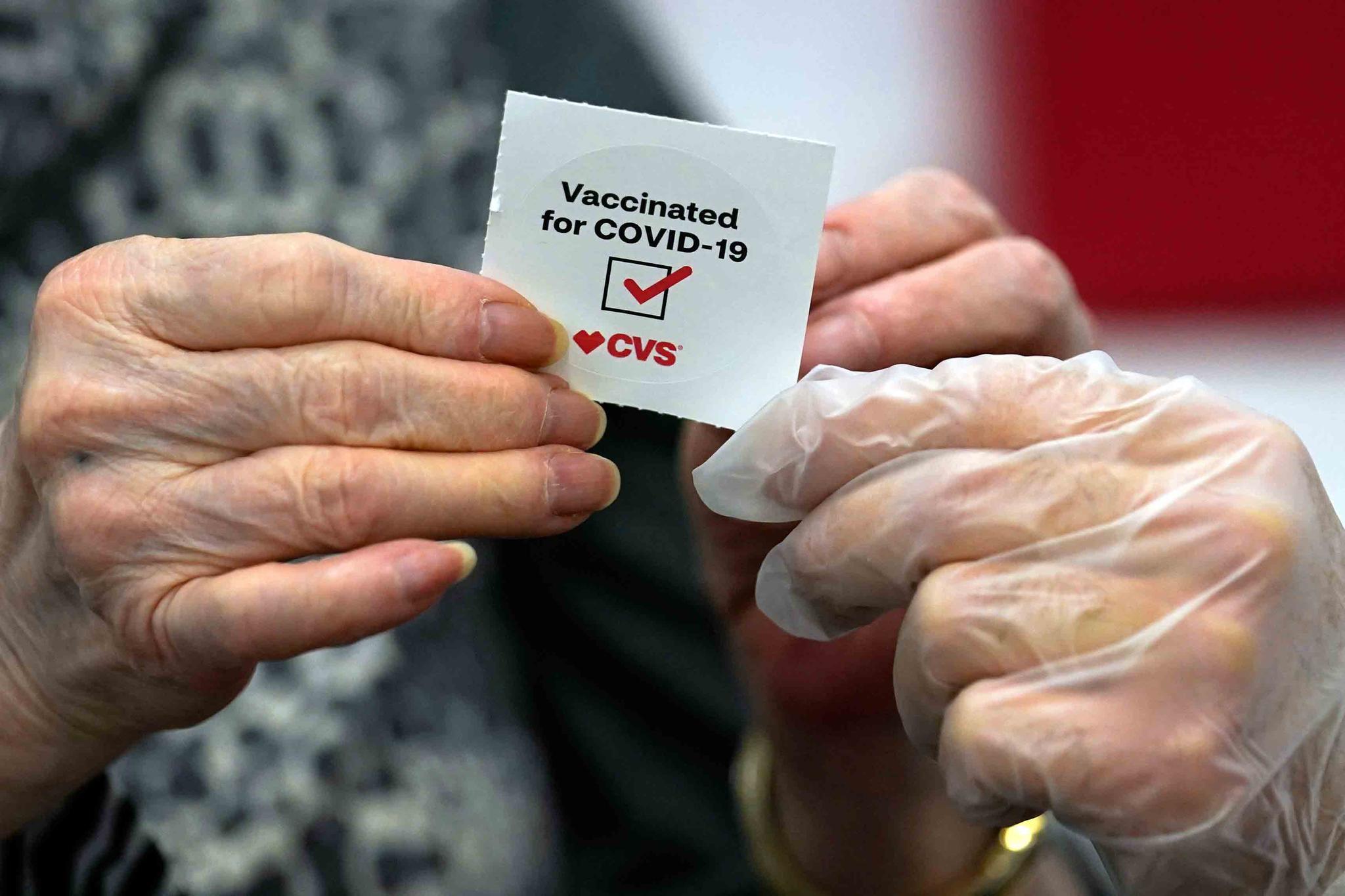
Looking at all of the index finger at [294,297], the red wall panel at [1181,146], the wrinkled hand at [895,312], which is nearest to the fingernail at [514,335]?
the index finger at [294,297]

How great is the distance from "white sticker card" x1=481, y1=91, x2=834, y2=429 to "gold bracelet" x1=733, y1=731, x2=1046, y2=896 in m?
0.54

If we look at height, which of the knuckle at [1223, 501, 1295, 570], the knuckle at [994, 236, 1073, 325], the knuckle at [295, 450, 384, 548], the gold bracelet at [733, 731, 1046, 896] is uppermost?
the knuckle at [994, 236, 1073, 325]

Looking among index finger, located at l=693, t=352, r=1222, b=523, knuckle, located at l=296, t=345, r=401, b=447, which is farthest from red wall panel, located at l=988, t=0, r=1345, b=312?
knuckle, located at l=296, t=345, r=401, b=447

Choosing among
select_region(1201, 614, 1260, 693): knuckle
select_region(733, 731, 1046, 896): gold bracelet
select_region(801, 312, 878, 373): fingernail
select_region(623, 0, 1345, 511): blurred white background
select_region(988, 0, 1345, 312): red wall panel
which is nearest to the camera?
select_region(1201, 614, 1260, 693): knuckle

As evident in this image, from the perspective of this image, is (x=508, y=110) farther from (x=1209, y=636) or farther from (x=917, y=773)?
(x=917, y=773)

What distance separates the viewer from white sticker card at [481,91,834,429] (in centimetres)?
66

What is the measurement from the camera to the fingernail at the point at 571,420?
0.67 m

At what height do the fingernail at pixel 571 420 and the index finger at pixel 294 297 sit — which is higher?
the index finger at pixel 294 297

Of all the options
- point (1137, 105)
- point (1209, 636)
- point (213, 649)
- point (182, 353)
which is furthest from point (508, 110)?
point (1137, 105)

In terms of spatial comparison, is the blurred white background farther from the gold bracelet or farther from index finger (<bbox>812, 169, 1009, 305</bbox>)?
the gold bracelet

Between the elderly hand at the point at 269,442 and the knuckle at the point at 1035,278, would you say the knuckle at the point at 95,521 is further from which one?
the knuckle at the point at 1035,278

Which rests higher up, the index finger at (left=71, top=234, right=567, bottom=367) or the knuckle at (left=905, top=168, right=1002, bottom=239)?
the knuckle at (left=905, top=168, right=1002, bottom=239)

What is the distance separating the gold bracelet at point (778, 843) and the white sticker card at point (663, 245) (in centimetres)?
54

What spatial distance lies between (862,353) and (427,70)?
747 millimetres
